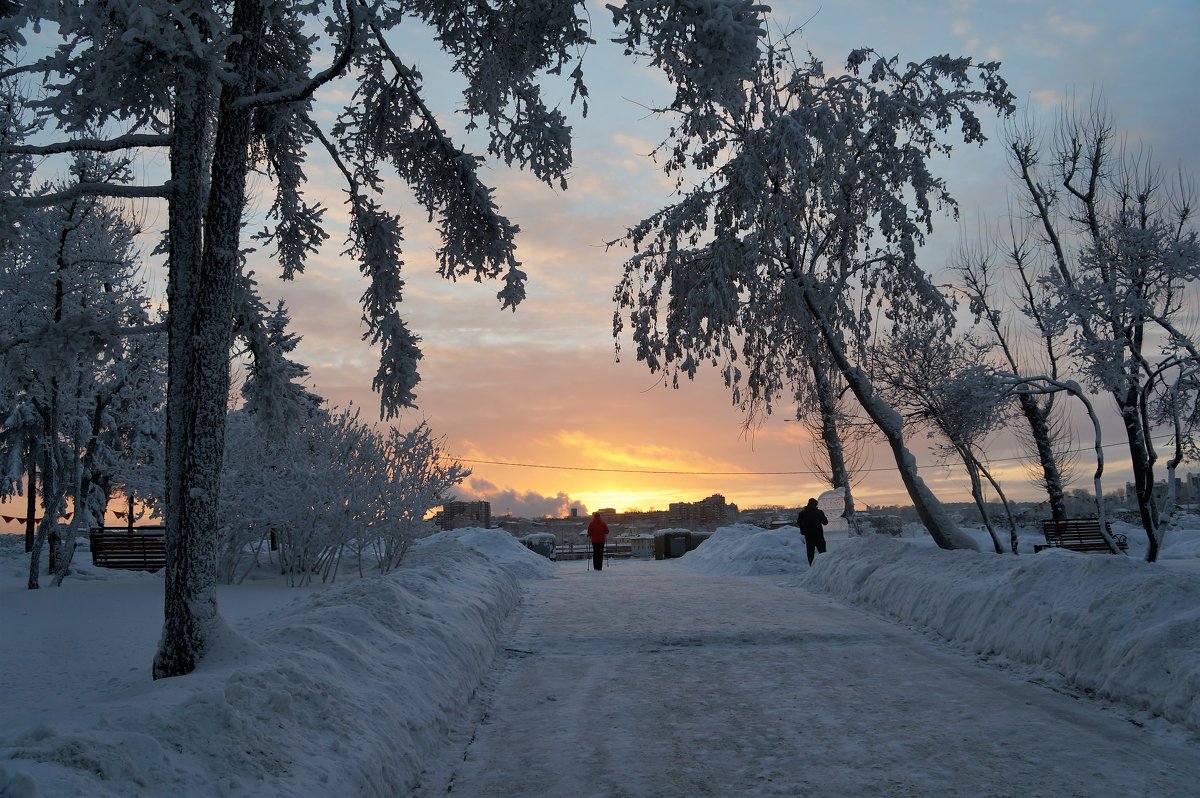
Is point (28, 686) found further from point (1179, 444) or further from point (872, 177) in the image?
point (1179, 444)

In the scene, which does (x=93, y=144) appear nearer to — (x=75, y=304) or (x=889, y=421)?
(x=75, y=304)

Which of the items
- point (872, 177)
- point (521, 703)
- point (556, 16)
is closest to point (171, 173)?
point (556, 16)

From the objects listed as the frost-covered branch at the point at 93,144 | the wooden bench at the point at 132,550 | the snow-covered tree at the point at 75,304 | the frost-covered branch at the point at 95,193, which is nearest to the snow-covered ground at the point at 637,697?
the frost-covered branch at the point at 95,193

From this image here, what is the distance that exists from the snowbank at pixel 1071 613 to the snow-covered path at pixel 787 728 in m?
0.35

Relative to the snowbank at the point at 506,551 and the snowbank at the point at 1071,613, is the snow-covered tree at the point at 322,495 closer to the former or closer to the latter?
the snowbank at the point at 506,551

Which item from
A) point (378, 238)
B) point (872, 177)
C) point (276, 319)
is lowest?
point (276, 319)

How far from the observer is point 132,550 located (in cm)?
2077

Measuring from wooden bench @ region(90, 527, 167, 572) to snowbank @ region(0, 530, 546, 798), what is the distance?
13.1 meters

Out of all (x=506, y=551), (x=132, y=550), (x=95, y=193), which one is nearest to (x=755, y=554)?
(x=506, y=551)

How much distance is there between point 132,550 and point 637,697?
1869 centimetres

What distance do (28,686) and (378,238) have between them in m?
5.62

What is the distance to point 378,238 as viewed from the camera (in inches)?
369

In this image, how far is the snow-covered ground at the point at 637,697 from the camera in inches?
173

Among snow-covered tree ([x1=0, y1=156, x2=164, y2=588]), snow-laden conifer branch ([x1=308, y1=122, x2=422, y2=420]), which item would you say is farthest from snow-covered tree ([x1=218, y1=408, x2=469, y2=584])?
snow-laden conifer branch ([x1=308, y1=122, x2=422, y2=420])
